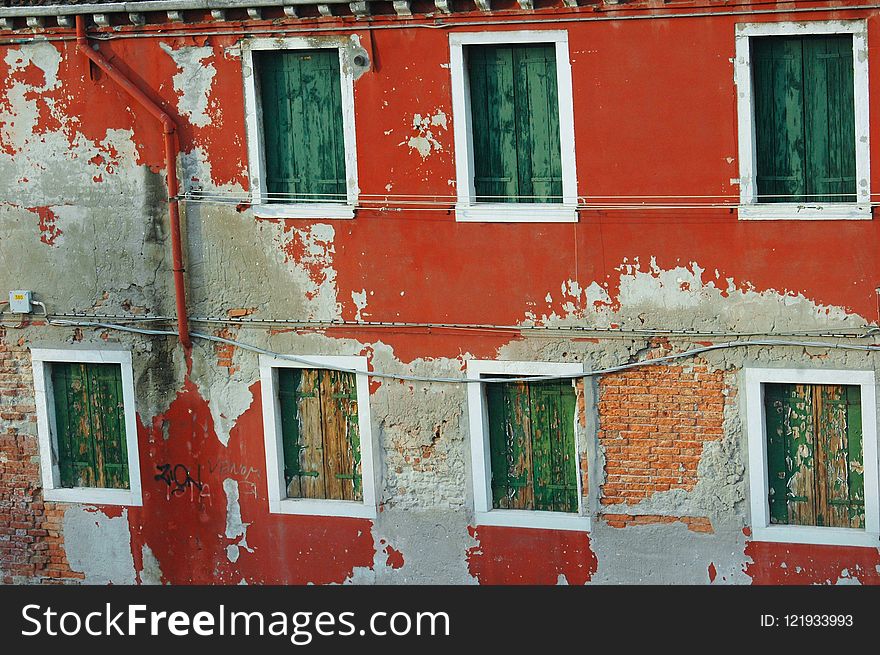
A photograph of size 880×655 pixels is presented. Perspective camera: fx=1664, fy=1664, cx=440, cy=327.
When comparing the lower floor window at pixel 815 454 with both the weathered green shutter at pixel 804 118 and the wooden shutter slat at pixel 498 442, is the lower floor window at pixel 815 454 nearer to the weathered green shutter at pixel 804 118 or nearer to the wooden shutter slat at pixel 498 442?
the weathered green shutter at pixel 804 118

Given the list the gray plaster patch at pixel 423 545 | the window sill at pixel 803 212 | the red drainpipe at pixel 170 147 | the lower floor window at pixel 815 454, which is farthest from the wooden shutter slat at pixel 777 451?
the red drainpipe at pixel 170 147

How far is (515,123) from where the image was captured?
14617 mm

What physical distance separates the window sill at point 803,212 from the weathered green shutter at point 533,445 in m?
2.31

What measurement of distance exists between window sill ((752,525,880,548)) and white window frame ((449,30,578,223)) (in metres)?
3.22

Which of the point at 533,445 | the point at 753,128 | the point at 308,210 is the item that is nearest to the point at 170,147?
the point at 308,210

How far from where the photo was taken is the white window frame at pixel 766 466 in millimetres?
14008

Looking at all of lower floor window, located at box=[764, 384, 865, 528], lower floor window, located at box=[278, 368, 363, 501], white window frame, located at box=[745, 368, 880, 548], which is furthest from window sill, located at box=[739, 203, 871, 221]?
lower floor window, located at box=[278, 368, 363, 501]

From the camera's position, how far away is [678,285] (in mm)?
14297

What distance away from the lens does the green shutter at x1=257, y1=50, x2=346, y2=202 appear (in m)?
15.1

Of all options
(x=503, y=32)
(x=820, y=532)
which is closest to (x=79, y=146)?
(x=503, y=32)

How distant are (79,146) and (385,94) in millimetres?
3115

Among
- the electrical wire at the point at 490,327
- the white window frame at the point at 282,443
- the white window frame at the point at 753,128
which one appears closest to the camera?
the white window frame at the point at 753,128

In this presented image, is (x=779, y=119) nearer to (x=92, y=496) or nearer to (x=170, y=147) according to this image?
(x=170, y=147)

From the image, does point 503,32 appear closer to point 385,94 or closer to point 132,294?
point 385,94
